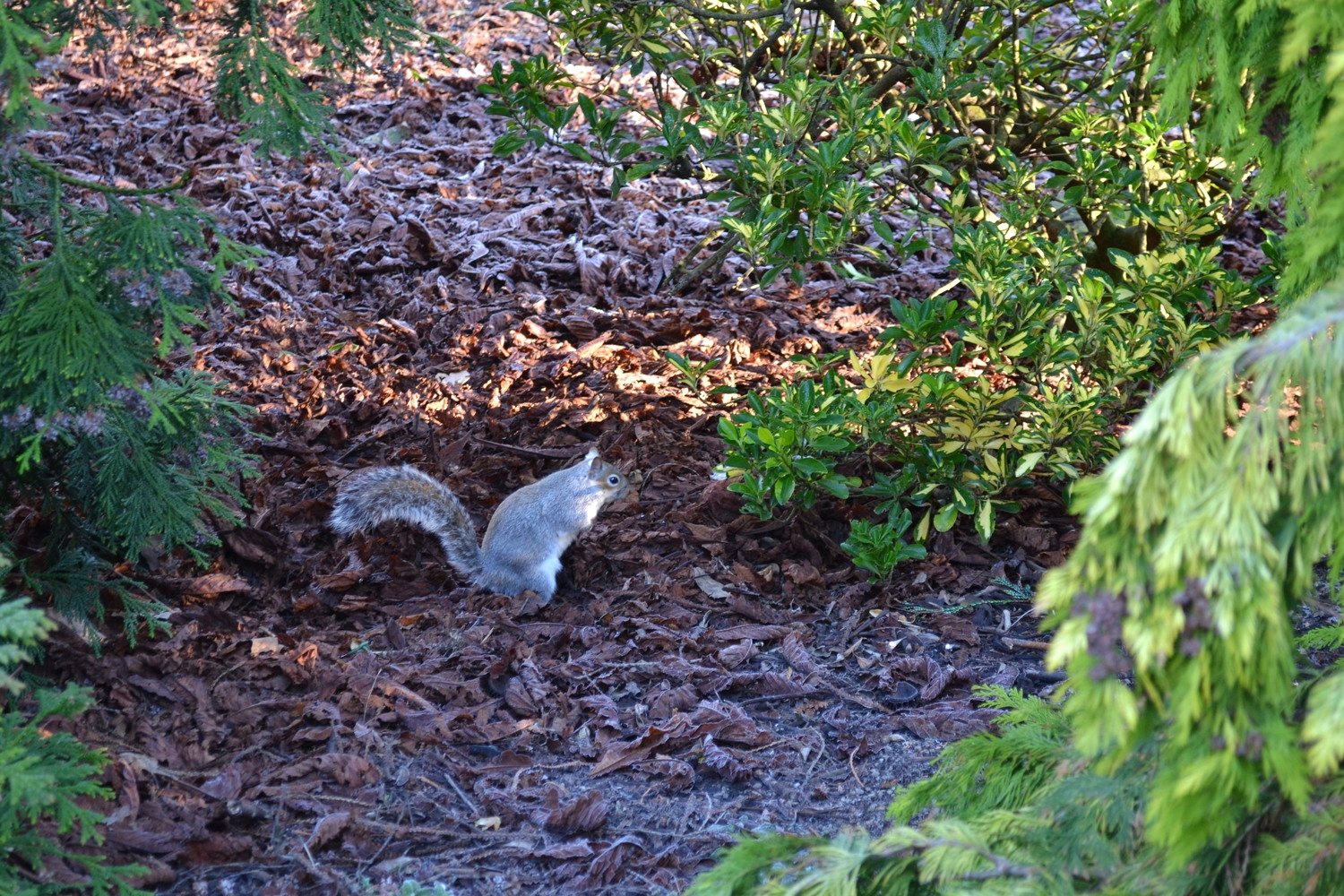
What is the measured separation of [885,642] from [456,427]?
211 centimetres

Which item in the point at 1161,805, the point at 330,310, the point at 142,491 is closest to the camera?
the point at 1161,805

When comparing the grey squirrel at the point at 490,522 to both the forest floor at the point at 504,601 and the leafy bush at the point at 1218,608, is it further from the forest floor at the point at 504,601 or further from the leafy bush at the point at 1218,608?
the leafy bush at the point at 1218,608

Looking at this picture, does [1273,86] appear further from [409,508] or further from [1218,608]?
[409,508]

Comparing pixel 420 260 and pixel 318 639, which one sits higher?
pixel 420 260

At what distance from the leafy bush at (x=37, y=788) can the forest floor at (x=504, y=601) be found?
1.01ft

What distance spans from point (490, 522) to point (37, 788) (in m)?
2.28

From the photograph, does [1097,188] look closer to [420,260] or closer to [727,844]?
[727,844]

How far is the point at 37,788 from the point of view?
1.66 metres

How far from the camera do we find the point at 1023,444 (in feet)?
11.1

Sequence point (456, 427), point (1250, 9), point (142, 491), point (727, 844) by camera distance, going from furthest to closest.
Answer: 1. point (456, 427)
2. point (142, 491)
3. point (727, 844)
4. point (1250, 9)

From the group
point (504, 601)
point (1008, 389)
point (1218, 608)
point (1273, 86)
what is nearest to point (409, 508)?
point (504, 601)

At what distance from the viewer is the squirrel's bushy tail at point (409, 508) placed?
368 centimetres

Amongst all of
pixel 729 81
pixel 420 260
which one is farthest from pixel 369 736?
pixel 729 81

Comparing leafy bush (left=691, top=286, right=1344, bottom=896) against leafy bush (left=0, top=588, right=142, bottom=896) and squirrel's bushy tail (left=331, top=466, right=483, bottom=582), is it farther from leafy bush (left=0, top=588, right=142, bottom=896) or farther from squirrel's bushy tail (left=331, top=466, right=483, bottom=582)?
squirrel's bushy tail (left=331, top=466, right=483, bottom=582)
